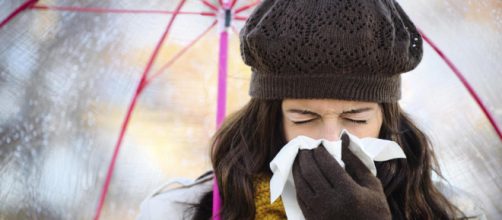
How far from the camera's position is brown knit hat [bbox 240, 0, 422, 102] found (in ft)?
8.30

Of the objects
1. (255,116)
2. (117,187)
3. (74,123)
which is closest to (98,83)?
(74,123)

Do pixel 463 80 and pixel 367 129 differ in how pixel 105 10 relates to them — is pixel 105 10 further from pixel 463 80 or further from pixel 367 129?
pixel 463 80

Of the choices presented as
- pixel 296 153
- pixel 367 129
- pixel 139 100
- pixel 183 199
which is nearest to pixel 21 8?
pixel 139 100

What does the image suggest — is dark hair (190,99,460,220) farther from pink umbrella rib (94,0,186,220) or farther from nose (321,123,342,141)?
pink umbrella rib (94,0,186,220)

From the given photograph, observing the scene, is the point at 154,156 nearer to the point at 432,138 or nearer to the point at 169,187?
the point at 169,187

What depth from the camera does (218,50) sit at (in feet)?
10.8

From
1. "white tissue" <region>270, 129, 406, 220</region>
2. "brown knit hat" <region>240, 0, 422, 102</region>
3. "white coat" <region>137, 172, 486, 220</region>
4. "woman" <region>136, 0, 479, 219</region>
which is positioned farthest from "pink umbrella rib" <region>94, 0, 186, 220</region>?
"white tissue" <region>270, 129, 406, 220</region>

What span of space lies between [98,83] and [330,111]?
3.48 ft

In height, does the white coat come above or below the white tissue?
below

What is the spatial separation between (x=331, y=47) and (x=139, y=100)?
1.09 m

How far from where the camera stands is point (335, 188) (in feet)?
7.75

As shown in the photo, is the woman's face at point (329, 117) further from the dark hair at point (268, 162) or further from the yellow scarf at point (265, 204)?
the yellow scarf at point (265, 204)

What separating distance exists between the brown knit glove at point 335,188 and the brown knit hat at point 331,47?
0.23 metres

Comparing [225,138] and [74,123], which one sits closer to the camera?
[225,138]
